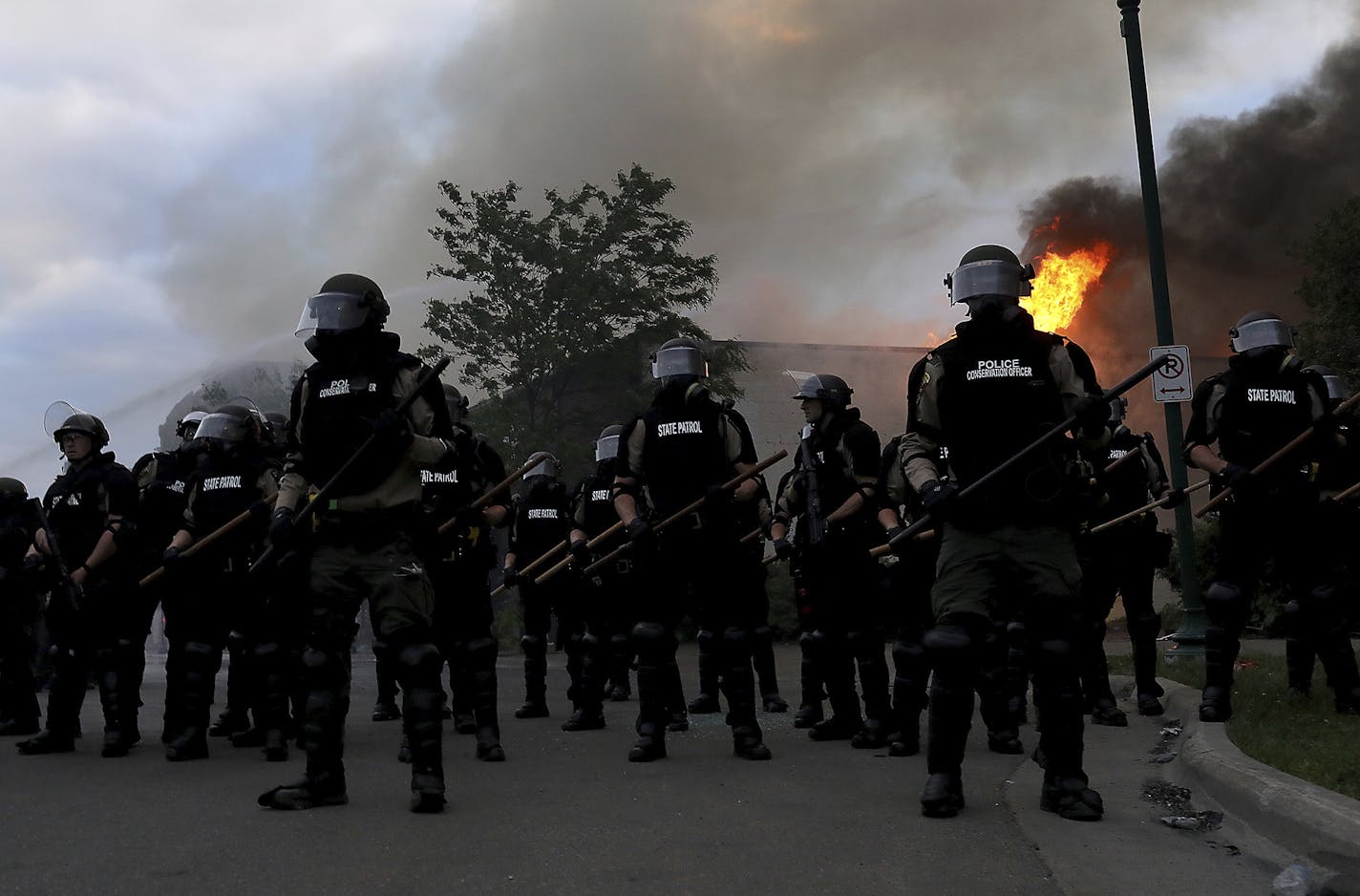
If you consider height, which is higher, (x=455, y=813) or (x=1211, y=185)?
(x=1211, y=185)

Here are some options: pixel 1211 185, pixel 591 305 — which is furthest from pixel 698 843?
pixel 1211 185

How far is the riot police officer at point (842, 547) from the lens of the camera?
7738 millimetres

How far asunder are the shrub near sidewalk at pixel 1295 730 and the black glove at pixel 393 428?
3581 mm

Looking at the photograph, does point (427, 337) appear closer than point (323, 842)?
No

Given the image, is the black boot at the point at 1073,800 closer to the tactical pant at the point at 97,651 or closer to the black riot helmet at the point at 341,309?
the black riot helmet at the point at 341,309

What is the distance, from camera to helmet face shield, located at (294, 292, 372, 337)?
5.78 meters

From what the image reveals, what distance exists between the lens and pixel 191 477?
26.4 feet

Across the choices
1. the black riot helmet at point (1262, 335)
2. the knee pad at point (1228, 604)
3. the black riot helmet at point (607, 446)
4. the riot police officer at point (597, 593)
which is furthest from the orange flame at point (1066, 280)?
the knee pad at point (1228, 604)

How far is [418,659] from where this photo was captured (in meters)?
5.58

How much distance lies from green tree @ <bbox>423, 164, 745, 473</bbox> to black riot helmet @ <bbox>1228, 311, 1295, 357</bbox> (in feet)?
63.9

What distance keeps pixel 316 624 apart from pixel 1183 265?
2756 cm

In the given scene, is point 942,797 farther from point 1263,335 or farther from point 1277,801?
point 1263,335

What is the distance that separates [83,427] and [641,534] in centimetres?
353

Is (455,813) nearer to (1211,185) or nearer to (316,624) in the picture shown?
(316,624)
